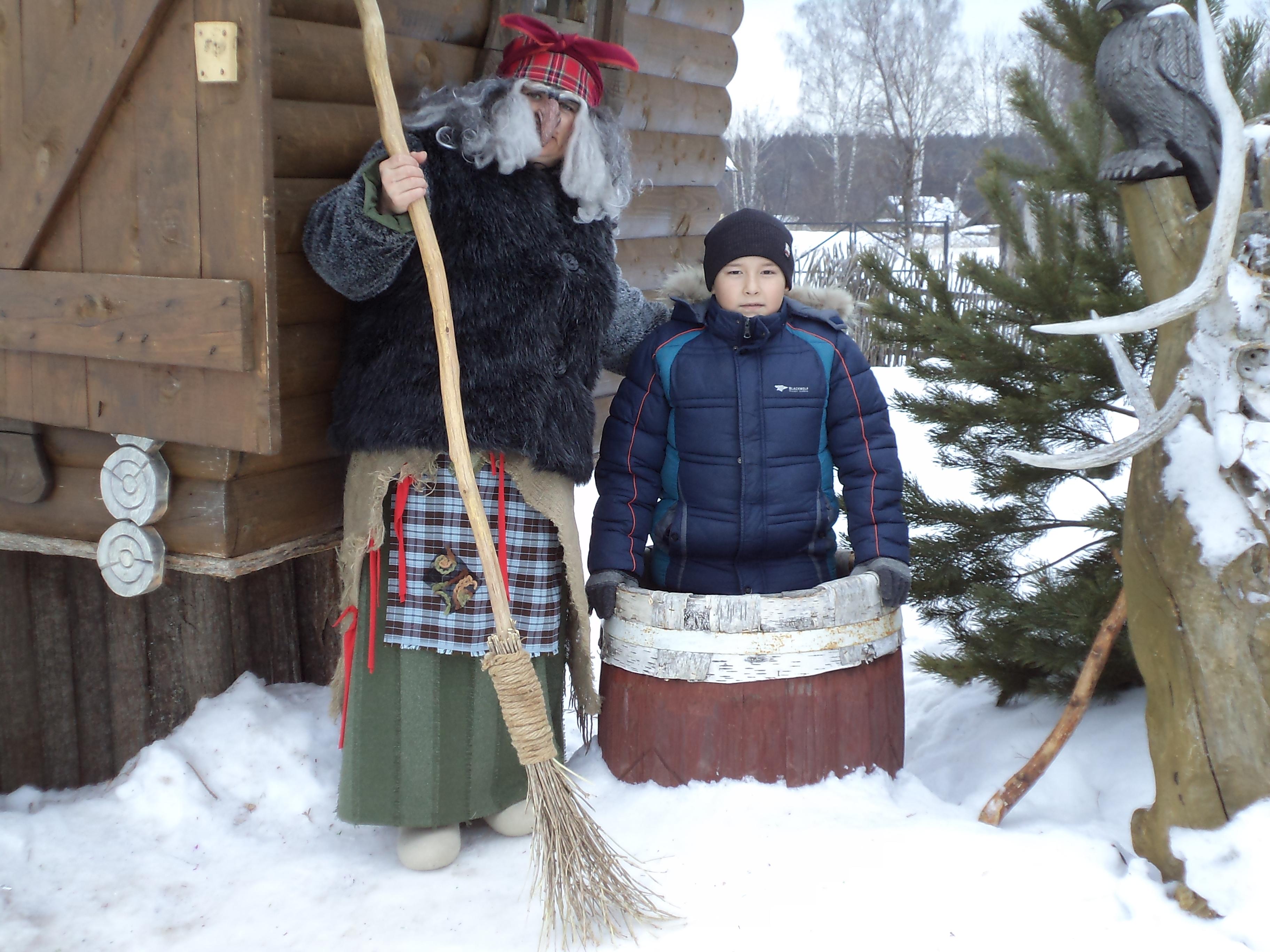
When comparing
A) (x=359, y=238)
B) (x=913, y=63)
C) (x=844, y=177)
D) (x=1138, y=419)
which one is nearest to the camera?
(x=1138, y=419)

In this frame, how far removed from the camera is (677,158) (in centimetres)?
511

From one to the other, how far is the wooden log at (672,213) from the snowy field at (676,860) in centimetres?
243

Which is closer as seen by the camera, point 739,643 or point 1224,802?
point 1224,802

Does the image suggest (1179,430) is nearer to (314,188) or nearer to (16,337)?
(314,188)

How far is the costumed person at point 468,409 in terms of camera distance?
253 centimetres

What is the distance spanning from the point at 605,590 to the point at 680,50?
10.1ft

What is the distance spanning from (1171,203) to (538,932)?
2.02 m

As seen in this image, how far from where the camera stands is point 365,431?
Answer: 2.57m

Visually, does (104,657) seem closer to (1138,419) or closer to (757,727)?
(757,727)

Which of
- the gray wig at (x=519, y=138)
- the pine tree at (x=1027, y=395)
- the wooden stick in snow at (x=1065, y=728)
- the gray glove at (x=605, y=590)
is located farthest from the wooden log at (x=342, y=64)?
the wooden stick in snow at (x=1065, y=728)

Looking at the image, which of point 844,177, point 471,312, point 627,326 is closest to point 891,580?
point 627,326

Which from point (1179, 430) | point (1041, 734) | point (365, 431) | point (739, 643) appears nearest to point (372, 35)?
point (365, 431)

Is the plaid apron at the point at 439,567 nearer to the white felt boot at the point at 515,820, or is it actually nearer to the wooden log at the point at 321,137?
the white felt boot at the point at 515,820

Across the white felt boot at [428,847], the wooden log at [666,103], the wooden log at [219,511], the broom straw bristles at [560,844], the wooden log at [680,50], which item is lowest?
the white felt boot at [428,847]
